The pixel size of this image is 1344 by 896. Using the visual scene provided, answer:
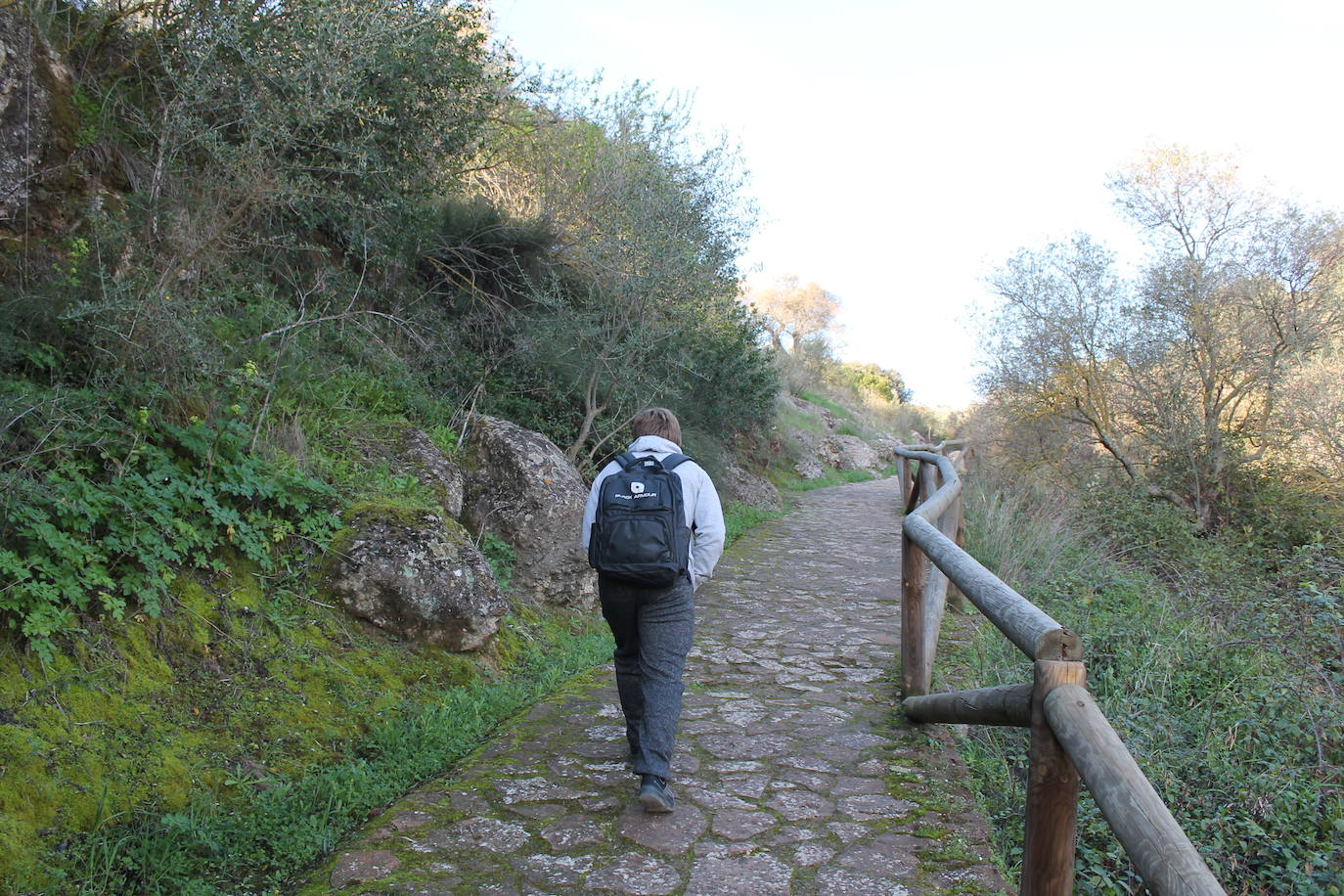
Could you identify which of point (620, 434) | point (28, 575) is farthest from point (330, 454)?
point (620, 434)

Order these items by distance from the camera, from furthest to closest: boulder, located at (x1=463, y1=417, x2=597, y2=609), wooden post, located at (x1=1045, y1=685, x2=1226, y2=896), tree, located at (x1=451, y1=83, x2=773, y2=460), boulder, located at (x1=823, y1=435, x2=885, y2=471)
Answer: boulder, located at (x1=823, y1=435, x2=885, y2=471) < tree, located at (x1=451, y1=83, x2=773, y2=460) < boulder, located at (x1=463, y1=417, x2=597, y2=609) < wooden post, located at (x1=1045, y1=685, x2=1226, y2=896)

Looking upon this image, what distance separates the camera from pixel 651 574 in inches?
142

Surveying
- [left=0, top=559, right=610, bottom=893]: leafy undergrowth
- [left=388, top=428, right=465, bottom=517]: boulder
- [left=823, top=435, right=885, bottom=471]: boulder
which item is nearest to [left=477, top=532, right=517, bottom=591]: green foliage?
[left=388, top=428, right=465, bottom=517]: boulder

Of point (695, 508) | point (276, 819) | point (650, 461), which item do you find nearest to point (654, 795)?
point (695, 508)

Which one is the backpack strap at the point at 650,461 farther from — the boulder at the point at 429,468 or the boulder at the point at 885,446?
the boulder at the point at 885,446

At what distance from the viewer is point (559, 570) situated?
7.14m

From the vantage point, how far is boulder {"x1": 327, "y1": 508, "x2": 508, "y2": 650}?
5.10 meters

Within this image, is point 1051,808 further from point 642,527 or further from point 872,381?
point 872,381

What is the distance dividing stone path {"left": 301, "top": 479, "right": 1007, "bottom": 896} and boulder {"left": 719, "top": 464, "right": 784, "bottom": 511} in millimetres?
8669

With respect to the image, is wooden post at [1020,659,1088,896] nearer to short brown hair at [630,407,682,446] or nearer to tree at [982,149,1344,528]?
short brown hair at [630,407,682,446]

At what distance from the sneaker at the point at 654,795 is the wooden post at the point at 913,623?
1.83 meters

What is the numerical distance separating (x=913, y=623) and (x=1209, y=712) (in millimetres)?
1693

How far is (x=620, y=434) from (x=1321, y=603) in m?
6.89

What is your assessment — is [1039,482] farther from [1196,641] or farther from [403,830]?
[403,830]
